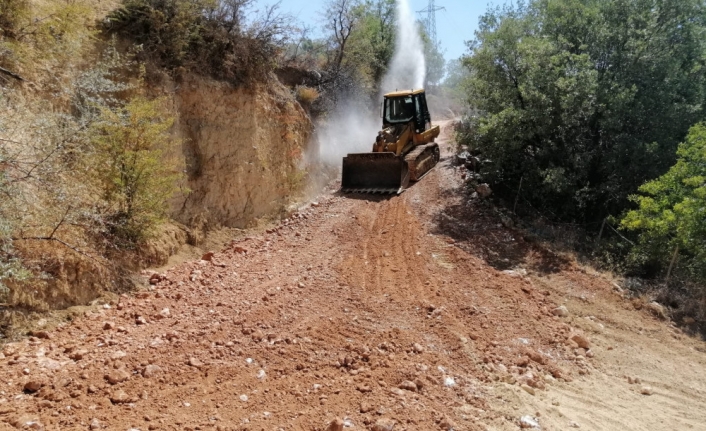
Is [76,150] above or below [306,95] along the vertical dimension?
below

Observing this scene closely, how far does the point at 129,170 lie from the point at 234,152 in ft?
10.8

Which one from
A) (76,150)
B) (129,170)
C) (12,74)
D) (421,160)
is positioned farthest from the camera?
(421,160)

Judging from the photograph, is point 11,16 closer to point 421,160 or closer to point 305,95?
point 305,95

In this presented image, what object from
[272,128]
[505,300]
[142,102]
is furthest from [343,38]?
[505,300]

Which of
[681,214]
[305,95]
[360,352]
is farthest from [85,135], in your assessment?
[681,214]

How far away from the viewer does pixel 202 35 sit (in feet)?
29.7

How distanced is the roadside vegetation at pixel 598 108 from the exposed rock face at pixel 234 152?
509cm

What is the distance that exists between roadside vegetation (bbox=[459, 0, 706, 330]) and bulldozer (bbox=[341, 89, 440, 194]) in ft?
7.47

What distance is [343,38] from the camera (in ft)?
58.6

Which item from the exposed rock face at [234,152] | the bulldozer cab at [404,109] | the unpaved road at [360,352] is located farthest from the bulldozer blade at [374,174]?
the unpaved road at [360,352]

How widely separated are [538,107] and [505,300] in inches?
201

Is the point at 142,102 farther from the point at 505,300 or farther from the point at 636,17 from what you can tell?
the point at 636,17

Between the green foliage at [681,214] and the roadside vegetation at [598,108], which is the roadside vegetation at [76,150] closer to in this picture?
the roadside vegetation at [598,108]

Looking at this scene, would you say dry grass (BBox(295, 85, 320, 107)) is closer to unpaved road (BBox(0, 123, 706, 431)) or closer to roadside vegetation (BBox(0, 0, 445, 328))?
roadside vegetation (BBox(0, 0, 445, 328))
